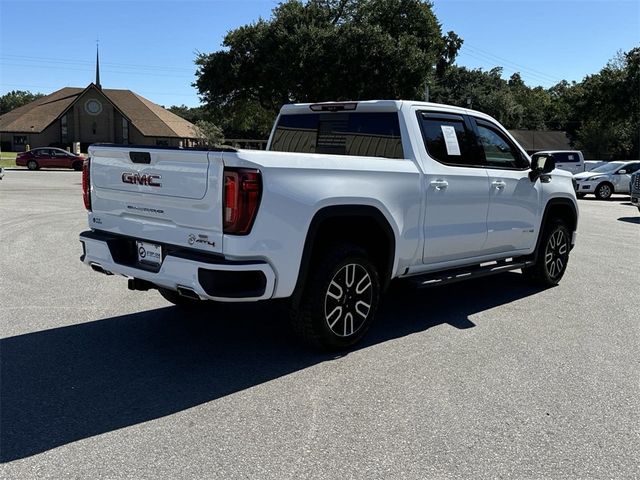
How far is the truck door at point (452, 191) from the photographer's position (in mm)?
5430

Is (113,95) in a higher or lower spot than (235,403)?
higher

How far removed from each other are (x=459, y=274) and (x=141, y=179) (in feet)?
10.1

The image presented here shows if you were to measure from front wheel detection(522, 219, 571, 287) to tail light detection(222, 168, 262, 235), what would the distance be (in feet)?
14.2

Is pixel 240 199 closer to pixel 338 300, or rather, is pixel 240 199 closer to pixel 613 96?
pixel 338 300

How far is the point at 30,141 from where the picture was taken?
62.7 metres

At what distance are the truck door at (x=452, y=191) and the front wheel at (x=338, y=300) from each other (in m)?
0.80

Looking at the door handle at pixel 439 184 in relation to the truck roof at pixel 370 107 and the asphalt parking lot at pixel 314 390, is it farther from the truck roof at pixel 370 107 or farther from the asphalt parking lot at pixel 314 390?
the asphalt parking lot at pixel 314 390

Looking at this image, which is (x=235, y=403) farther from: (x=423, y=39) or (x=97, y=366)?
(x=423, y=39)

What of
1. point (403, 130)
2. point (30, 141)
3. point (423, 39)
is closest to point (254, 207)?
point (403, 130)

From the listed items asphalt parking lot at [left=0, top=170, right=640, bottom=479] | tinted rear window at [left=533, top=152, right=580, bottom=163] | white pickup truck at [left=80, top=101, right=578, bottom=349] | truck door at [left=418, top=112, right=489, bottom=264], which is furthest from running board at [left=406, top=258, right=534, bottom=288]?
tinted rear window at [left=533, top=152, right=580, bottom=163]

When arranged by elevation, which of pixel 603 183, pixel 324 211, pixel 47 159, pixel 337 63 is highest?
pixel 337 63

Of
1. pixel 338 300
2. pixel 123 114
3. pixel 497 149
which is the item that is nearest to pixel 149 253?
pixel 338 300

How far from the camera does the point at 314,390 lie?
412 cm

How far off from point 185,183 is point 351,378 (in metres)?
1.84
